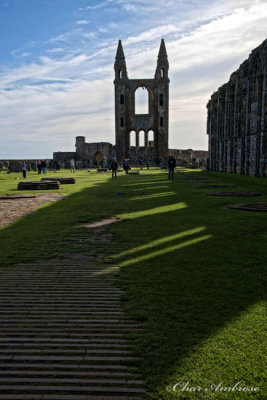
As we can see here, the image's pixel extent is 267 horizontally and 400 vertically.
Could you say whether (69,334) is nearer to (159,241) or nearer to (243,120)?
(159,241)

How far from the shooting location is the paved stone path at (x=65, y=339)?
1.75 meters

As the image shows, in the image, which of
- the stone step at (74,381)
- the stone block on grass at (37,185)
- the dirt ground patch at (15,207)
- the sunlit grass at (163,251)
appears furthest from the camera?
the stone block on grass at (37,185)

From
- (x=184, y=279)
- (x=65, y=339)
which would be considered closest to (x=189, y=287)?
(x=184, y=279)

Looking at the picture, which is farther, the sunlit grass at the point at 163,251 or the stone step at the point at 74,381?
the sunlit grass at the point at 163,251

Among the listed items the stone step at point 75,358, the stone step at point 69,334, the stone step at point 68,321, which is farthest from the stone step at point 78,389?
the stone step at point 68,321

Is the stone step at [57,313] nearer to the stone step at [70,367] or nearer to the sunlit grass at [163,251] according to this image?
the stone step at [70,367]

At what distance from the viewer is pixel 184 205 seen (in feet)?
28.2

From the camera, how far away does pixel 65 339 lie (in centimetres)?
223

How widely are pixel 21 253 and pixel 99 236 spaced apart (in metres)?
1.35

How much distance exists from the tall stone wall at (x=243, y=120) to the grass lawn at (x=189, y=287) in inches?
599

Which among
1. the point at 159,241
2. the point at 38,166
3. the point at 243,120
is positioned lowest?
the point at 159,241

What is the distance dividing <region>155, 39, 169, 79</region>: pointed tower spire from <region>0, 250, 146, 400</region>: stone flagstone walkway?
52.8 m

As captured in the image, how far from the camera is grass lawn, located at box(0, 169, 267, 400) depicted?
1.85 metres

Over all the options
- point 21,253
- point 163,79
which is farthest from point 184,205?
point 163,79
